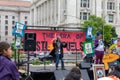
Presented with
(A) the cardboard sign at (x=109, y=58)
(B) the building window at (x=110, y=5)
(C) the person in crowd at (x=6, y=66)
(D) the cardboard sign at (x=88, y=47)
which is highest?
(B) the building window at (x=110, y=5)

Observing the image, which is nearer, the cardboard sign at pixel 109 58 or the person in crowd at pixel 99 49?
the cardboard sign at pixel 109 58

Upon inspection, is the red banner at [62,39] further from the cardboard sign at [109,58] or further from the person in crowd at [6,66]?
the person in crowd at [6,66]

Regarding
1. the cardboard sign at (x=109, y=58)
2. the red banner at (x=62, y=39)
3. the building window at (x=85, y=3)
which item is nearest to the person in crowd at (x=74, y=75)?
the cardboard sign at (x=109, y=58)

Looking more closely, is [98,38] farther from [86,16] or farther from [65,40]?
[86,16]

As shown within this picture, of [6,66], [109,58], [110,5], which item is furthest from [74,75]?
[110,5]

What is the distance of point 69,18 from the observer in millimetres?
72125

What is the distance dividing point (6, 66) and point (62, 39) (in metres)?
12.0

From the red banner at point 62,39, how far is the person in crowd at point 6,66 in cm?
1132

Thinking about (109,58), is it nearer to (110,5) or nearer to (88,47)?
(88,47)

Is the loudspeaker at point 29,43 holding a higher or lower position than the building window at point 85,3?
lower

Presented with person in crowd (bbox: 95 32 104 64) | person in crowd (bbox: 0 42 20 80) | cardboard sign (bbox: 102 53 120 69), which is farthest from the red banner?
person in crowd (bbox: 0 42 20 80)

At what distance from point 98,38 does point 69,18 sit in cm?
5724

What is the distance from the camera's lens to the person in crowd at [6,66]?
5.03m

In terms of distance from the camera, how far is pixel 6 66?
5062 millimetres
